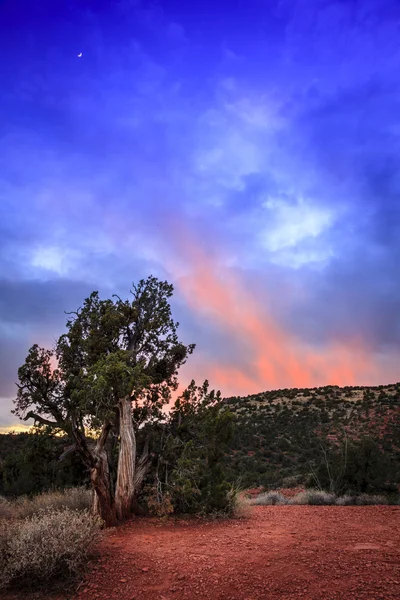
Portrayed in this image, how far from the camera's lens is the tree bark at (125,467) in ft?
Result: 35.8

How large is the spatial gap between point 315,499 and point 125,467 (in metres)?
7.23

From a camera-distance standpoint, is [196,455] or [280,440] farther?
[280,440]

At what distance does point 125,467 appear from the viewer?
441 inches

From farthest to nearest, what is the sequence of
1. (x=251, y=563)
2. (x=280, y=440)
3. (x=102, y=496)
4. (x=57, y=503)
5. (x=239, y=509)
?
1. (x=280, y=440)
2. (x=239, y=509)
3. (x=57, y=503)
4. (x=102, y=496)
5. (x=251, y=563)

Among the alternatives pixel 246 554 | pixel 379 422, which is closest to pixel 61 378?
pixel 246 554

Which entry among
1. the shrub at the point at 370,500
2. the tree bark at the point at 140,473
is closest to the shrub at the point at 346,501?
the shrub at the point at 370,500

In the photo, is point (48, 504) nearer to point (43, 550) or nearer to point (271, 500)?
point (43, 550)

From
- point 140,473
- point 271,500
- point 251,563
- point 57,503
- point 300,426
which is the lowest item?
point 271,500

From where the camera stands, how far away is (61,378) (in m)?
12.4

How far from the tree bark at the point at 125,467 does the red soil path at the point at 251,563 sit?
83 centimetres

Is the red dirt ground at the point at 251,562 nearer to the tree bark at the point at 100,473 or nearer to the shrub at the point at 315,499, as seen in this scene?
the tree bark at the point at 100,473

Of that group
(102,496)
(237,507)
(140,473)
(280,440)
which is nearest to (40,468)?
(140,473)

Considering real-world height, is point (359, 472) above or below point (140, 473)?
below

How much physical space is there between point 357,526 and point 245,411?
3099cm
